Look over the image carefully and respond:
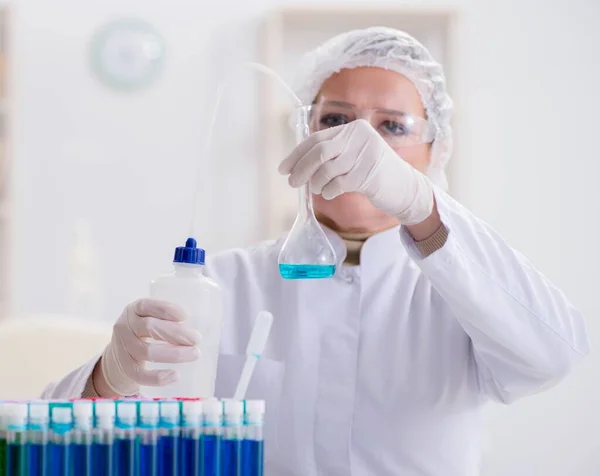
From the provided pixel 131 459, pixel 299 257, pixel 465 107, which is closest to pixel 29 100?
pixel 465 107

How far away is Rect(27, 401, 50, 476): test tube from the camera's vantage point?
32.1 inches

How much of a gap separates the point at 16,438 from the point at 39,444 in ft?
0.08

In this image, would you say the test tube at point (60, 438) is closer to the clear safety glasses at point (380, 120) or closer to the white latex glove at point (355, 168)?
the white latex glove at point (355, 168)

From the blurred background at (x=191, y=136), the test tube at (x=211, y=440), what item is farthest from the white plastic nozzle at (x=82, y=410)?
the blurred background at (x=191, y=136)

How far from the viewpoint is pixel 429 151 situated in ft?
5.33

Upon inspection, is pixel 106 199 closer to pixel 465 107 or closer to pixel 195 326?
pixel 465 107

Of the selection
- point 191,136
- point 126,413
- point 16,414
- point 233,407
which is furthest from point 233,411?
point 191,136

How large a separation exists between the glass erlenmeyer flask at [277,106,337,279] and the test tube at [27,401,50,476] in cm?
48

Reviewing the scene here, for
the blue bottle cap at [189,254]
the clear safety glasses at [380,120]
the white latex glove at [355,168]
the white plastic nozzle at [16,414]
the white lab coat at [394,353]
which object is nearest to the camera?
the white plastic nozzle at [16,414]

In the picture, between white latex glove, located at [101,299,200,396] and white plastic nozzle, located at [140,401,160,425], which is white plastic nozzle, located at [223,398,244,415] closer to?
white plastic nozzle, located at [140,401,160,425]

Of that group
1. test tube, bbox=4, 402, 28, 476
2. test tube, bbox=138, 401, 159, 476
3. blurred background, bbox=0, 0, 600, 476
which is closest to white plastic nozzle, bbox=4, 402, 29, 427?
test tube, bbox=4, 402, 28, 476

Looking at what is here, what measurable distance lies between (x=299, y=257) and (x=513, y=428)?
2651 mm

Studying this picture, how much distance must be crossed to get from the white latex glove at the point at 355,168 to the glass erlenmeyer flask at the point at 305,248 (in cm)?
4

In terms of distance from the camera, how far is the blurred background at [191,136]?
3.66 m
